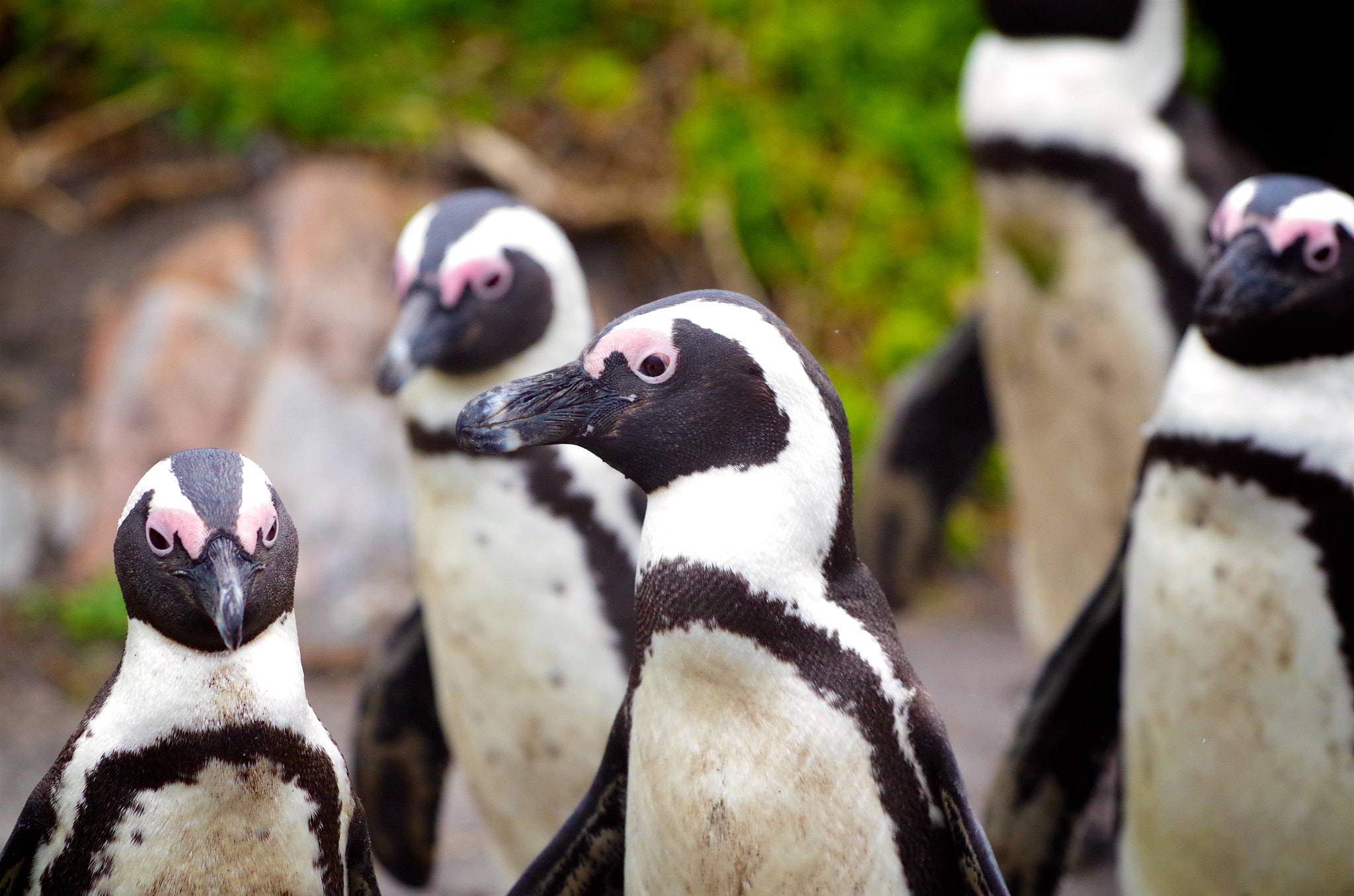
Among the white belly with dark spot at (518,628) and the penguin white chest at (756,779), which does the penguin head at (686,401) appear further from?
the white belly with dark spot at (518,628)

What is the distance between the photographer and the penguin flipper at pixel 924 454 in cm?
409

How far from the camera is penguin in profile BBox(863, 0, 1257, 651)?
3.16 m

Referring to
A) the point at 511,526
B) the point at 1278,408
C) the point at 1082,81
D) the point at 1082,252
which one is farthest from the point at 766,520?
the point at 1082,81

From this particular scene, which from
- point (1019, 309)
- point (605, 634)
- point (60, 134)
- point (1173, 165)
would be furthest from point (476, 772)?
point (60, 134)

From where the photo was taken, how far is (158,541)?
165 cm

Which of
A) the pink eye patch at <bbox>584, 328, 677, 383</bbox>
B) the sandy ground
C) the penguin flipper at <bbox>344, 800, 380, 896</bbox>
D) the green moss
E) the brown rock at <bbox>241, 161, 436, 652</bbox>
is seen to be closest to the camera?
the pink eye patch at <bbox>584, 328, 677, 383</bbox>

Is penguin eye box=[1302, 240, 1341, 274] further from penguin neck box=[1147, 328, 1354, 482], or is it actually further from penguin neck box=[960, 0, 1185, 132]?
penguin neck box=[960, 0, 1185, 132]

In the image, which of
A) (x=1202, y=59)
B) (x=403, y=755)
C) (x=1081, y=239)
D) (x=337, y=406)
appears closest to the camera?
(x=403, y=755)

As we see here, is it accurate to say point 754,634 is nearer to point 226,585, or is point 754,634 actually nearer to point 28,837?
point 226,585

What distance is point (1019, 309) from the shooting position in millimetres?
3410

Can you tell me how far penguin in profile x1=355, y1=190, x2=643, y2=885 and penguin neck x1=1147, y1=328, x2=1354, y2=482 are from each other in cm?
86

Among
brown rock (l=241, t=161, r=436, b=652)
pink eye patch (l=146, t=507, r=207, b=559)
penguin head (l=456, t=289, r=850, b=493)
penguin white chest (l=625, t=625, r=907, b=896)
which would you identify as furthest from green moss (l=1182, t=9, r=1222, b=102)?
pink eye patch (l=146, t=507, r=207, b=559)

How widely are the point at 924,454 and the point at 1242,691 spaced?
6.42ft

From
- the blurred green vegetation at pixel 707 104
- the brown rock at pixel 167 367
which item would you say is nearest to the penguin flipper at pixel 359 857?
the brown rock at pixel 167 367
